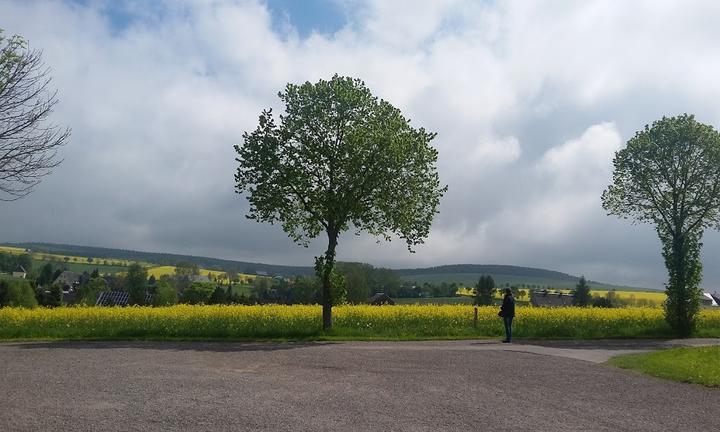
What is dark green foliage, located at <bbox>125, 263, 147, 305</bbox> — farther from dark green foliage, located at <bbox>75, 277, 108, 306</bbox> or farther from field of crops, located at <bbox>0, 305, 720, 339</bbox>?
field of crops, located at <bbox>0, 305, 720, 339</bbox>

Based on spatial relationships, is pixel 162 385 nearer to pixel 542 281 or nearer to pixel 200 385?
pixel 200 385

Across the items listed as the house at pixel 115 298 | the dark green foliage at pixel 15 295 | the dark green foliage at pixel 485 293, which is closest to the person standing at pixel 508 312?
the dark green foliage at pixel 485 293

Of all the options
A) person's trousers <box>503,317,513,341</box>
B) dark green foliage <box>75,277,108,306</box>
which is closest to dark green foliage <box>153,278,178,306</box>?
dark green foliage <box>75,277,108,306</box>

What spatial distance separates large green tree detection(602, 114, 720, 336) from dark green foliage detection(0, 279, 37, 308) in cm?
6035

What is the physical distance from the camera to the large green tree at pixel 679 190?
2978 centimetres

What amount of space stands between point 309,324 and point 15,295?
51789 mm

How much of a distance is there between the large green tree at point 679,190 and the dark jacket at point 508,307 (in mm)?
12009

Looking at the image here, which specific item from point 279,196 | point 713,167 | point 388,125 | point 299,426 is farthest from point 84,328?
point 713,167

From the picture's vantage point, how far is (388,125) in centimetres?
2506

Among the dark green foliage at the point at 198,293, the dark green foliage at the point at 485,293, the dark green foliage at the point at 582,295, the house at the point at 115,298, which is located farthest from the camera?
the house at the point at 115,298

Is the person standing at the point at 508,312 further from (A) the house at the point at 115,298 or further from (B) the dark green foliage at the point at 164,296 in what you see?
(A) the house at the point at 115,298

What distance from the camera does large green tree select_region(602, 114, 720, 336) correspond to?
29781 mm

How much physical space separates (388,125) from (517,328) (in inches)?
447

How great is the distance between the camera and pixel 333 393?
35.1 feet
